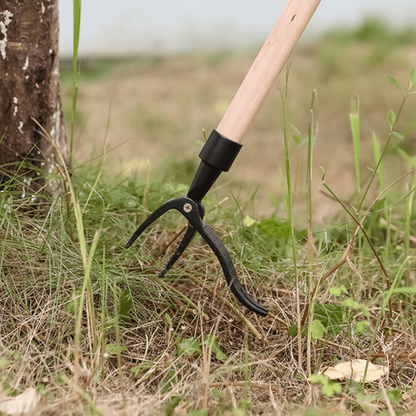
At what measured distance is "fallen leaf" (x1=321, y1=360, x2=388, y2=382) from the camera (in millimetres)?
1211

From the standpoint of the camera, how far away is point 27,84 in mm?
1562

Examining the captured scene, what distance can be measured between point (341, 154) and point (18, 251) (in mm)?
2833

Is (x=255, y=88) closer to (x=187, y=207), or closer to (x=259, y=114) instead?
(x=187, y=207)

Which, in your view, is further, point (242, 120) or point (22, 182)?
point (22, 182)

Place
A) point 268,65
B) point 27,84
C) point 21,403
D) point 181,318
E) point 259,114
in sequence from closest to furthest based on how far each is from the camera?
1. point 21,403
2. point 268,65
3. point 181,318
4. point 27,84
5. point 259,114

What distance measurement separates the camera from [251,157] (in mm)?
3744

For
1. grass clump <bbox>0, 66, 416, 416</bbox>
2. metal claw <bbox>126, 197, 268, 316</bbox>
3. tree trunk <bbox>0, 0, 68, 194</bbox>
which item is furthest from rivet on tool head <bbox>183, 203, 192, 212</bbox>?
tree trunk <bbox>0, 0, 68, 194</bbox>

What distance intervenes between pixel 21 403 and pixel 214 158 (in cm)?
69

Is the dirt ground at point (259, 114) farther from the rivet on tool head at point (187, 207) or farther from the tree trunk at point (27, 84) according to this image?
the rivet on tool head at point (187, 207)

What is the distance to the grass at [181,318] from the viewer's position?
112 centimetres

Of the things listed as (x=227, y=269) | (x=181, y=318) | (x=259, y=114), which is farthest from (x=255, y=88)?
(x=259, y=114)

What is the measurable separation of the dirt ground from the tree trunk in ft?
3.23

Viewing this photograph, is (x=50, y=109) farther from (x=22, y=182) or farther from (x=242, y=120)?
(x=242, y=120)

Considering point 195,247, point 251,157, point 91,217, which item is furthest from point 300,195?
point 91,217
